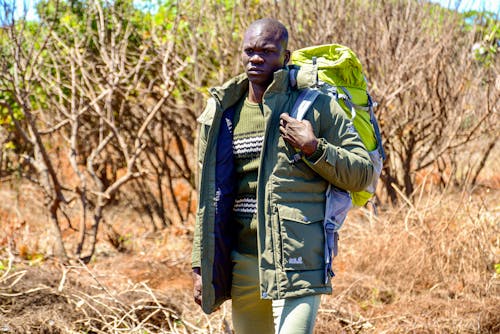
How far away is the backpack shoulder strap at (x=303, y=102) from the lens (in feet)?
9.78

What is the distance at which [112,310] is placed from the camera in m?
4.86

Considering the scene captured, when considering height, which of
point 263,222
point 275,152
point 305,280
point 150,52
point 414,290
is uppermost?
point 150,52

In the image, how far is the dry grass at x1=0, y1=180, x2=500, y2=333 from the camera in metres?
4.89

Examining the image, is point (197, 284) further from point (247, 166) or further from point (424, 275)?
point (424, 275)

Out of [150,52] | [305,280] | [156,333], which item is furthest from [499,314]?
[150,52]

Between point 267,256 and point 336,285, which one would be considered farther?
point 336,285

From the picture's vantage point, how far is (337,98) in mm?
3115

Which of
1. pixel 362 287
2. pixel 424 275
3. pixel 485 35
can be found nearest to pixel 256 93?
pixel 362 287

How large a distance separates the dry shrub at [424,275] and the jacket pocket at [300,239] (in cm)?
192

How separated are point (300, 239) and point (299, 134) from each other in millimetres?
386

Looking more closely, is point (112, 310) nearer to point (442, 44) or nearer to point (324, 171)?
point (324, 171)

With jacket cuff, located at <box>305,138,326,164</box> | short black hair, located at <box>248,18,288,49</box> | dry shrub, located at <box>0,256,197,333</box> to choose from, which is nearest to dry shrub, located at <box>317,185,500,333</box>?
dry shrub, located at <box>0,256,197,333</box>

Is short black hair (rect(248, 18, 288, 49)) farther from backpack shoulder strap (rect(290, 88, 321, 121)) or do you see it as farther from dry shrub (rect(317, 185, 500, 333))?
dry shrub (rect(317, 185, 500, 333))

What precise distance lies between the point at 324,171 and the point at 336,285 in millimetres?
3275
